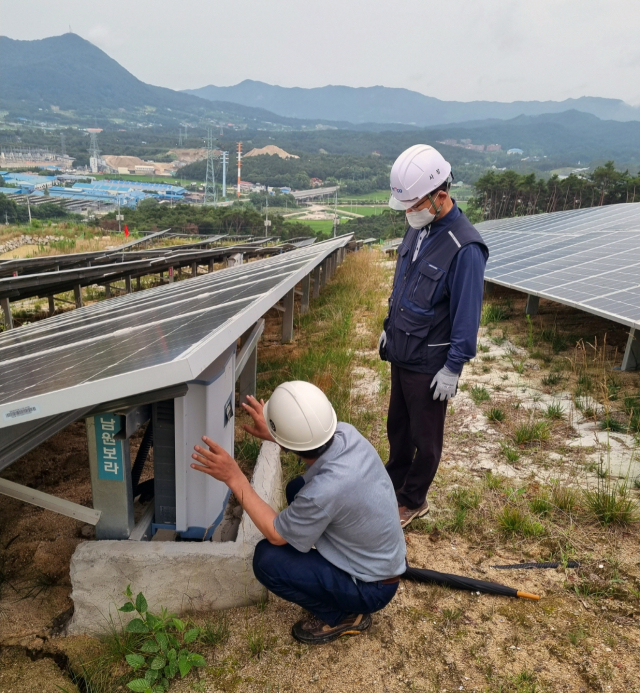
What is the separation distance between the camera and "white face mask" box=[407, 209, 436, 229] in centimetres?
295

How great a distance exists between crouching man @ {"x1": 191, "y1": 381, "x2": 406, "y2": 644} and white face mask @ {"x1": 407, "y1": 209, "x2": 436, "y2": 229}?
4.46 ft

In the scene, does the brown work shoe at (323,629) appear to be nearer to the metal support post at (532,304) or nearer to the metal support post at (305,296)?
the metal support post at (532,304)

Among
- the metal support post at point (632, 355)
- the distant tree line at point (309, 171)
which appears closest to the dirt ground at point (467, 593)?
the metal support post at point (632, 355)

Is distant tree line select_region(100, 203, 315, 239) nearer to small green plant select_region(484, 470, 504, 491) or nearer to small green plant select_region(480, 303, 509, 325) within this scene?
small green plant select_region(480, 303, 509, 325)

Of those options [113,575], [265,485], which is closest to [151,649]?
[113,575]

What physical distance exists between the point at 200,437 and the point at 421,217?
5.75 ft

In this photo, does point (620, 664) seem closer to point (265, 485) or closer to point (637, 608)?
point (637, 608)

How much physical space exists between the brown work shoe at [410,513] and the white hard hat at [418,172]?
1968mm

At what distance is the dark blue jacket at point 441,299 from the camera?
281cm

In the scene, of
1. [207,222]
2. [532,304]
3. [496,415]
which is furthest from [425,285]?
[207,222]

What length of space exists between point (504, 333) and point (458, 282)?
550cm

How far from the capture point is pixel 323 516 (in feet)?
6.82

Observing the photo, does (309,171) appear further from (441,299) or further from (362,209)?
(441,299)

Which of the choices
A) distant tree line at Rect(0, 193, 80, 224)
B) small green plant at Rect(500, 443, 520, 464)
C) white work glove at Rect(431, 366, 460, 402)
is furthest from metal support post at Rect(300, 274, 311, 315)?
distant tree line at Rect(0, 193, 80, 224)
